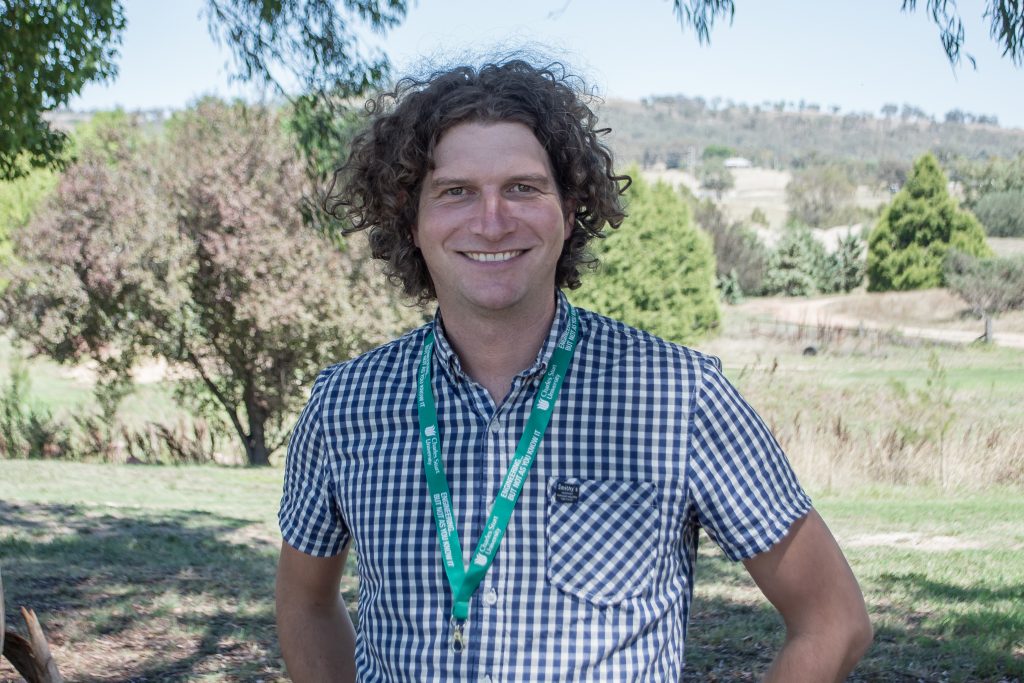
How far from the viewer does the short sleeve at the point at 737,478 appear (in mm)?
1959

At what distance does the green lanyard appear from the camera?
196cm

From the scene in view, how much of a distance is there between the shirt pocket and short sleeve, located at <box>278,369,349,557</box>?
46 centimetres

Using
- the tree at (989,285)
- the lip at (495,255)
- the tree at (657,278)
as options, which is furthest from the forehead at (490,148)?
the tree at (657,278)

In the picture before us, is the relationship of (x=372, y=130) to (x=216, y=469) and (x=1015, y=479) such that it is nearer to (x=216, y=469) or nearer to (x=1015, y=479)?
(x=1015, y=479)

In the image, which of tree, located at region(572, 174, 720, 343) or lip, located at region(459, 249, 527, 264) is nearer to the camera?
lip, located at region(459, 249, 527, 264)

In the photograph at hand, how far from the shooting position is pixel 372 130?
2.51m

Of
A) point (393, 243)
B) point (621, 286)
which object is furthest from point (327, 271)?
point (393, 243)

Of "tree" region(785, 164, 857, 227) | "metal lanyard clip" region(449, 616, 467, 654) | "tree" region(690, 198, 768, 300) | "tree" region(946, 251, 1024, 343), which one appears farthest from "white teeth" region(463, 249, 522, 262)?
"tree" region(785, 164, 857, 227)

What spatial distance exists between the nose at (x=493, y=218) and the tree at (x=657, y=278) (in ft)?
79.3

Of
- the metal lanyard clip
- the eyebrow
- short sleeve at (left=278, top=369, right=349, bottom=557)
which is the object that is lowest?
the metal lanyard clip

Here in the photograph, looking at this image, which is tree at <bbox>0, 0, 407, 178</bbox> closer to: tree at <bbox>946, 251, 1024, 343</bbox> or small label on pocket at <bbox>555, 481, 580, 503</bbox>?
small label on pocket at <bbox>555, 481, 580, 503</bbox>

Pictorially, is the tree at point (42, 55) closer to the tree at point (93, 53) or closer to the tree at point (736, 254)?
the tree at point (93, 53)

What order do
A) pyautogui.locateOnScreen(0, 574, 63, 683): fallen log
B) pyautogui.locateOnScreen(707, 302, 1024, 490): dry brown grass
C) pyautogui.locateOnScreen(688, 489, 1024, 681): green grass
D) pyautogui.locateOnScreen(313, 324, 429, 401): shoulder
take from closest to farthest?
pyautogui.locateOnScreen(313, 324, 429, 401): shoulder → pyautogui.locateOnScreen(0, 574, 63, 683): fallen log → pyautogui.locateOnScreen(688, 489, 1024, 681): green grass → pyautogui.locateOnScreen(707, 302, 1024, 490): dry brown grass

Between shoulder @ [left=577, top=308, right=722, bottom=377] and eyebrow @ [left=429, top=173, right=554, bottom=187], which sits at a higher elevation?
eyebrow @ [left=429, top=173, right=554, bottom=187]
